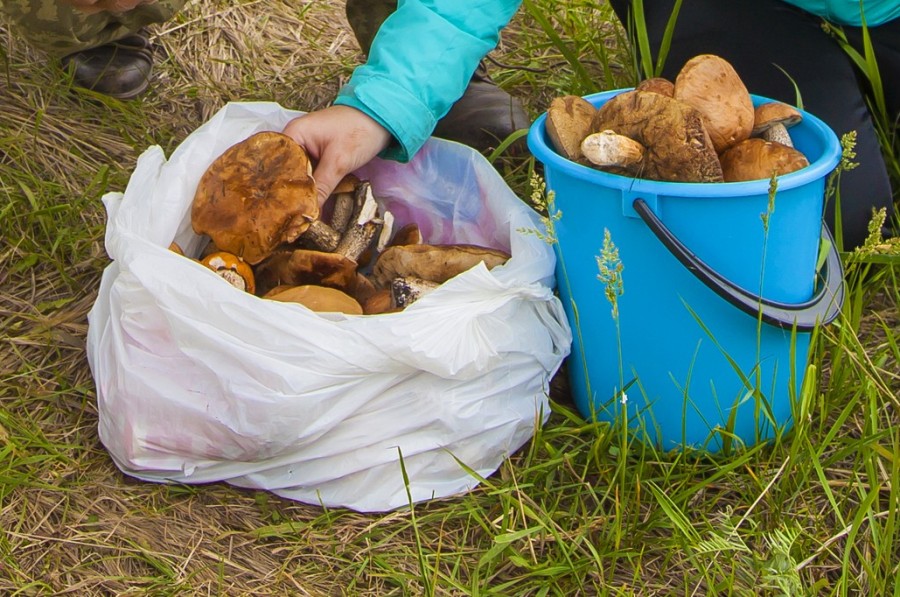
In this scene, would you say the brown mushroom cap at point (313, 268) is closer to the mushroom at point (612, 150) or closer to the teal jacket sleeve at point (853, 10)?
the mushroom at point (612, 150)

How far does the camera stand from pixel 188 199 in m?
1.40

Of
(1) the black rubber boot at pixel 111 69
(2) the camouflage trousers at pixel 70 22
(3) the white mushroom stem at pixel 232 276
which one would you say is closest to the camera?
(3) the white mushroom stem at pixel 232 276

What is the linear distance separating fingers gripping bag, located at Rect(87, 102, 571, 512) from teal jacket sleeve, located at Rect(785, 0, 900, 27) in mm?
686

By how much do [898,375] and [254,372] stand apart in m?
0.87

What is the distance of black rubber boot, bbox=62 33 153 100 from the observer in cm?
186

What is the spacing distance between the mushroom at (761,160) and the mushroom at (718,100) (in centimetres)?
2

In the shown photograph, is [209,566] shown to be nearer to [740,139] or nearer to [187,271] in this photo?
[187,271]

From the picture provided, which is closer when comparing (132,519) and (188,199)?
(132,519)

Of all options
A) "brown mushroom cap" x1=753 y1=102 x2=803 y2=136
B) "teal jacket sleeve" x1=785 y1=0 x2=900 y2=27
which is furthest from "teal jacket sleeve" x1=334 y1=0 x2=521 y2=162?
"teal jacket sleeve" x1=785 y1=0 x2=900 y2=27

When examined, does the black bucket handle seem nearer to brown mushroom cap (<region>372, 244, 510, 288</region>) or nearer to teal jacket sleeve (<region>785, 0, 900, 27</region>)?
brown mushroom cap (<region>372, 244, 510, 288</region>)

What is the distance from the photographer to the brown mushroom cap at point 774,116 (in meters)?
1.26

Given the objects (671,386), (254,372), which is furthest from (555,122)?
(254,372)

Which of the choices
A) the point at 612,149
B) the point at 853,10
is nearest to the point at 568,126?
the point at 612,149

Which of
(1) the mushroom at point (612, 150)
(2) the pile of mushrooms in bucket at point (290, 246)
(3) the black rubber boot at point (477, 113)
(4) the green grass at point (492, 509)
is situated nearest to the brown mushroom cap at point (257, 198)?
(2) the pile of mushrooms in bucket at point (290, 246)
